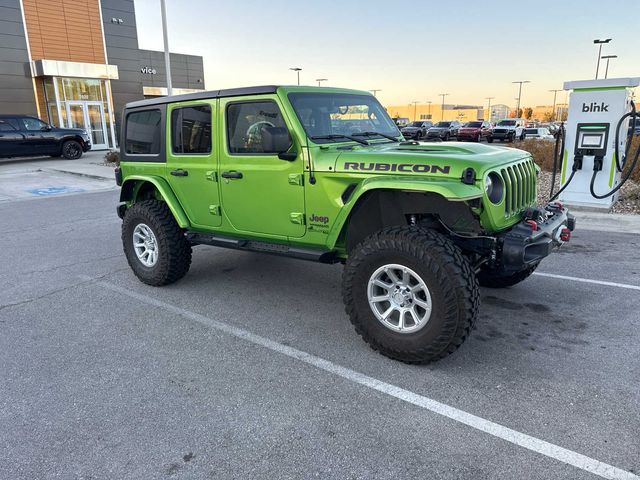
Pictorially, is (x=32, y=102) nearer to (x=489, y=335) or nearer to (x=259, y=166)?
(x=259, y=166)

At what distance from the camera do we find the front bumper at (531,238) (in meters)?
3.33

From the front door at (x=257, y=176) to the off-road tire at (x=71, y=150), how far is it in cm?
1803

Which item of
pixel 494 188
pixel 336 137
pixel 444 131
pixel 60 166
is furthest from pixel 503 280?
pixel 444 131

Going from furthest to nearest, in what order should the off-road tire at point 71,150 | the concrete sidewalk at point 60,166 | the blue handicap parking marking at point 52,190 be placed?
the off-road tire at point 71,150 < the concrete sidewalk at point 60,166 < the blue handicap parking marking at point 52,190

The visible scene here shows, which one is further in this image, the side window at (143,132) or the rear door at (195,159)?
the side window at (143,132)

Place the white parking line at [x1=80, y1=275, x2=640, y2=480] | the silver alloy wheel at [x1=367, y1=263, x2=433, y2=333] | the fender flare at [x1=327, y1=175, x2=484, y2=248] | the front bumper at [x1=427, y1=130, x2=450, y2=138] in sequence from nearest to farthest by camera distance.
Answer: the white parking line at [x1=80, y1=275, x2=640, y2=480] → the fender flare at [x1=327, y1=175, x2=484, y2=248] → the silver alloy wheel at [x1=367, y1=263, x2=433, y2=333] → the front bumper at [x1=427, y1=130, x2=450, y2=138]

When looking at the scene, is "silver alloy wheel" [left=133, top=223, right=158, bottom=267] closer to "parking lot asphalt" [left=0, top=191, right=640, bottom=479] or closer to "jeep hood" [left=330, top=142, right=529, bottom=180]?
"parking lot asphalt" [left=0, top=191, right=640, bottom=479]

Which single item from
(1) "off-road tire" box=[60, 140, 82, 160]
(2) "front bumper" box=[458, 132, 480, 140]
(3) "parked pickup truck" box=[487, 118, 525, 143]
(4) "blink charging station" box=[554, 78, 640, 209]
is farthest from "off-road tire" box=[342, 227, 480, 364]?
(2) "front bumper" box=[458, 132, 480, 140]

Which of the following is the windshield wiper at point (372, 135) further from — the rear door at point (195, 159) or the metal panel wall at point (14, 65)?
the metal panel wall at point (14, 65)

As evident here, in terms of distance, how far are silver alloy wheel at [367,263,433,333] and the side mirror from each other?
4.01ft

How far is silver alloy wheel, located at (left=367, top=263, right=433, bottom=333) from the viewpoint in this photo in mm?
3357

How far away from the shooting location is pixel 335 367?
11.2ft

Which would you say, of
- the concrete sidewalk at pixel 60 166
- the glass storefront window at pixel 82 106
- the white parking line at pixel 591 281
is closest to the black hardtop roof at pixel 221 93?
the white parking line at pixel 591 281

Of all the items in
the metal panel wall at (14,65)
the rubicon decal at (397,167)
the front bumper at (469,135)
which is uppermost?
the metal panel wall at (14,65)
